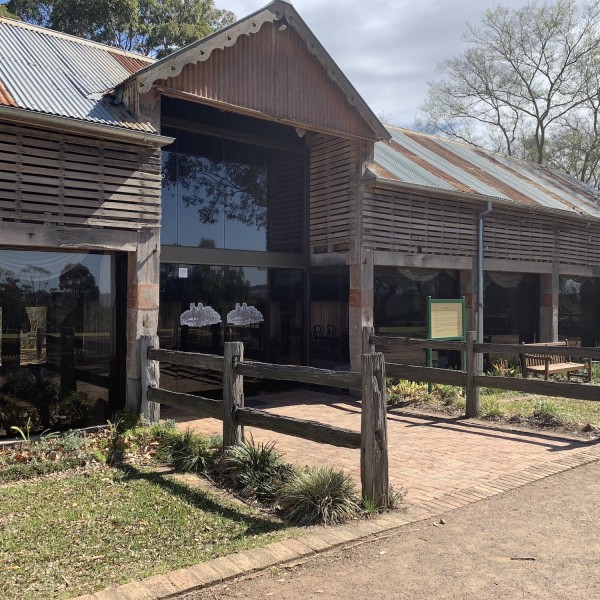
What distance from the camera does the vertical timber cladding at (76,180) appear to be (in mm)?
7113

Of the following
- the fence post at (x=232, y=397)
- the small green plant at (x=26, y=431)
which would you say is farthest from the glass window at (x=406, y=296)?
the small green plant at (x=26, y=431)

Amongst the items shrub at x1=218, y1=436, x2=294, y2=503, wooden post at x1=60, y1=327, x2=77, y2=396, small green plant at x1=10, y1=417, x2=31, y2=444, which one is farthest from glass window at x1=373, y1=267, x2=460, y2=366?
small green plant at x1=10, y1=417, x2=31, y2=444

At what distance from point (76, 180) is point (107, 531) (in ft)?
15.7

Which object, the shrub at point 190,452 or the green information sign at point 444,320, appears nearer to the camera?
the shrub at point 190,452

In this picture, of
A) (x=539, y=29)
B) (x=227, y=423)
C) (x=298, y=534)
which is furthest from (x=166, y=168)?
(x=539, y=29)

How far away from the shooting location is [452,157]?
52.4 feet

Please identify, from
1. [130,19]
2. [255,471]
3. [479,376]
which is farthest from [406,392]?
[130,19]

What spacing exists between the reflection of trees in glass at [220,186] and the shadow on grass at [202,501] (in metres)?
5.44

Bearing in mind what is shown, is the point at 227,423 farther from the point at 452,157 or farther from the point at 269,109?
the point at 452,157

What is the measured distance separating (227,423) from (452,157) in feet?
39.9

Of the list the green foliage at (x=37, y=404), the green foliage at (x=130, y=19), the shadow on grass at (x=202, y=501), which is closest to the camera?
the shadow on grass at (x=202, y=501)

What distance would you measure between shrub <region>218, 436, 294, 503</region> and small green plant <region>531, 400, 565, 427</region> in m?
4.62

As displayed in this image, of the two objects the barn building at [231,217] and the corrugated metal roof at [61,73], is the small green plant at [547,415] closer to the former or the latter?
the barn building at [231,217]

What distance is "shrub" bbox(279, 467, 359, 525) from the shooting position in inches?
181
